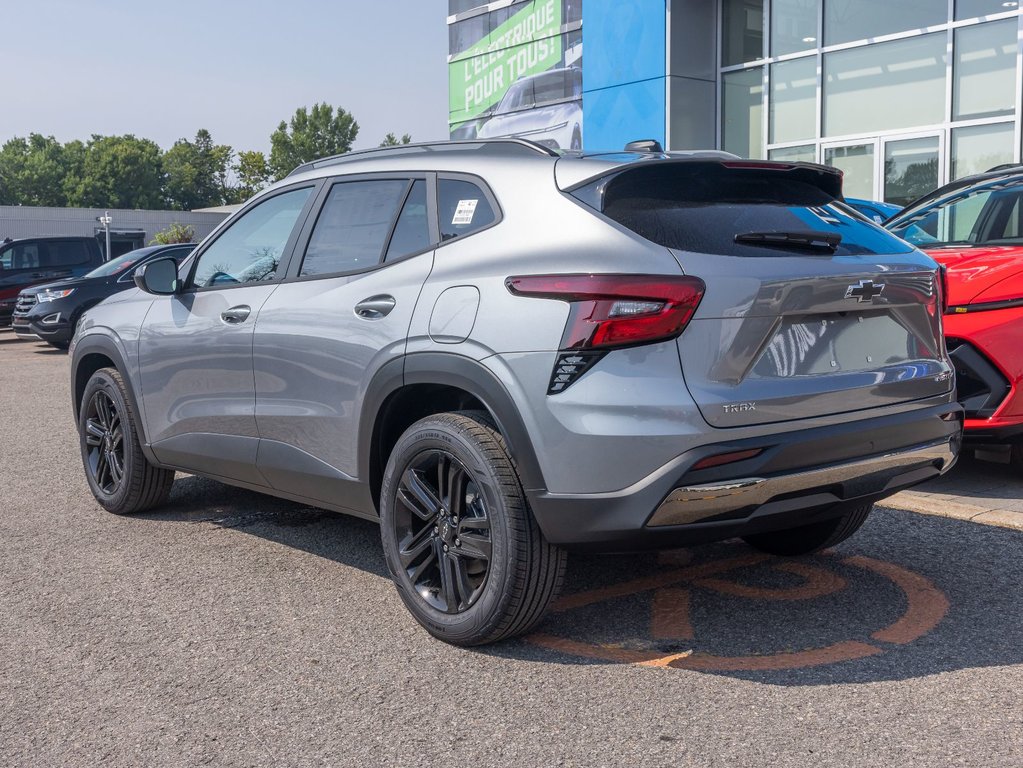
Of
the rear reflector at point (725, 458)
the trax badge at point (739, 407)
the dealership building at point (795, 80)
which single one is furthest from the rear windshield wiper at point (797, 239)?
the dealership building at point (795, 80)

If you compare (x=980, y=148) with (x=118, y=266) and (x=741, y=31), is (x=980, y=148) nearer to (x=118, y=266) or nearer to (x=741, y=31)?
(x=741, y=31)

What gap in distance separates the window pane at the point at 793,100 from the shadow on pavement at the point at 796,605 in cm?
1376

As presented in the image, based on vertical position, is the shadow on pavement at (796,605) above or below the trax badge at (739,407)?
below

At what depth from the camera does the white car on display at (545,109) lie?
22484 millimetres

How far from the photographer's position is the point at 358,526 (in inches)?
220

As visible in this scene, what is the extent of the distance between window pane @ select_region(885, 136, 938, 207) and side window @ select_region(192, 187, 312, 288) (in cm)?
1294

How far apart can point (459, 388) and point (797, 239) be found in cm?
121

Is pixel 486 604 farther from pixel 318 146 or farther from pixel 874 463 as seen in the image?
pixel 318 146

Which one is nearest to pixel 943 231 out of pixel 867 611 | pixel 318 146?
pixel 867 611

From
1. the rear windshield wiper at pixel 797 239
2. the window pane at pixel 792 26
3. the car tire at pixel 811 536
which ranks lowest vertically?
the car tire at pixel 811 536

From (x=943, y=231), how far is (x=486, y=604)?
440 cm

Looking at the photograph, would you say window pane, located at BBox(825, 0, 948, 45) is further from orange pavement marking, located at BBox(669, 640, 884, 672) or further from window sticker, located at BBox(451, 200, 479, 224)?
orange pavement marking, located at BBox(669, 640, 884, 672)

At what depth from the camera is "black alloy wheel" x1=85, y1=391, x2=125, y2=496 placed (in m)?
5.86

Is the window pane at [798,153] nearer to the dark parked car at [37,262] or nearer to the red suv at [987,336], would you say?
the red suv at [987,336]
